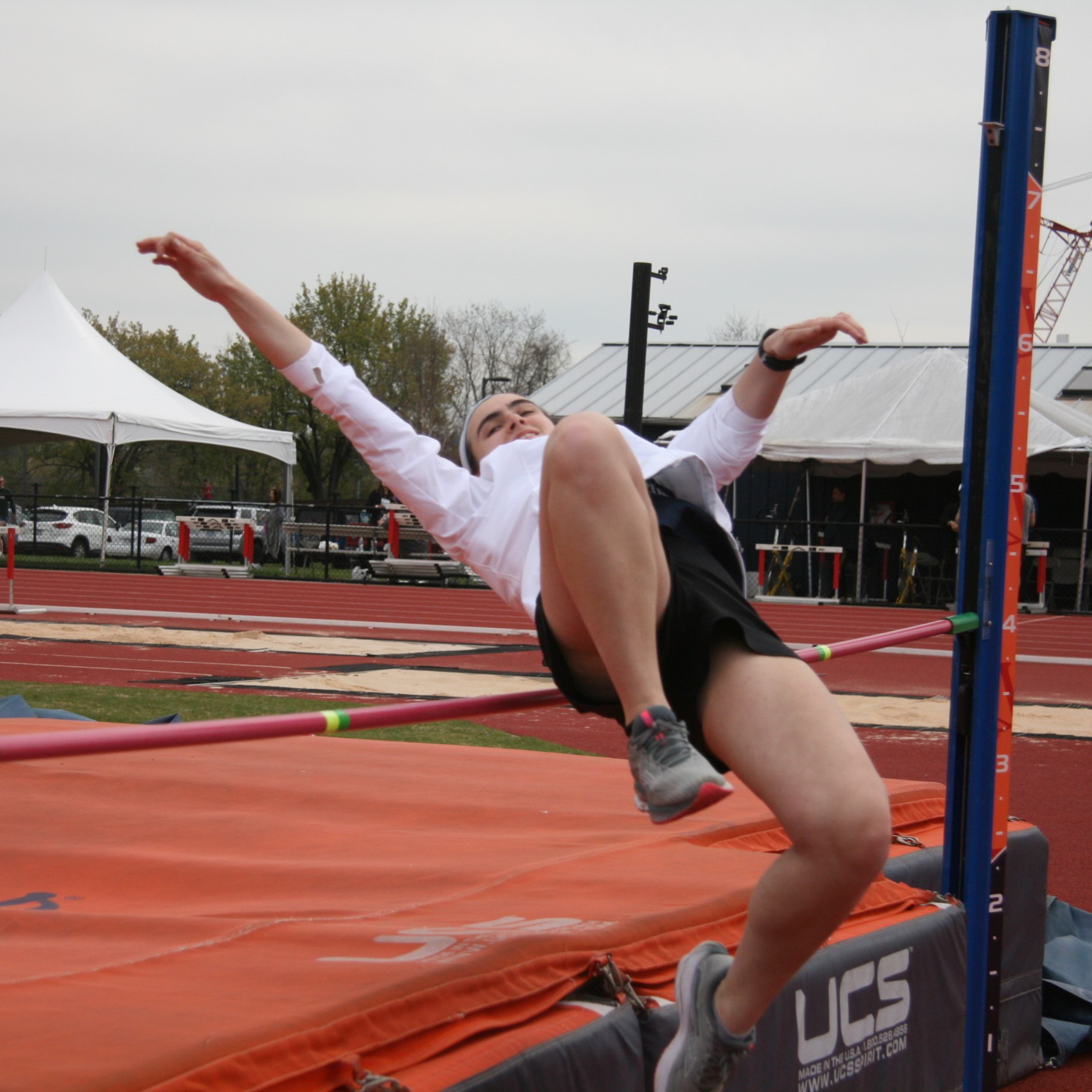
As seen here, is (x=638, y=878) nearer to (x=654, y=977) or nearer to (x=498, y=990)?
(x=654, y=977)

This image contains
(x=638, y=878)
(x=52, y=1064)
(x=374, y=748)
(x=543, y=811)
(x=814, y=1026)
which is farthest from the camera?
(x=374, y=748)

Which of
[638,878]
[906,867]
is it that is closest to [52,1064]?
[638,878]

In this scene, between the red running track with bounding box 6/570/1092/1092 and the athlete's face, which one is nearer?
the athlete's face

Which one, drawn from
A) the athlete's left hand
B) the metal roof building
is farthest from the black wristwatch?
the metal roof building

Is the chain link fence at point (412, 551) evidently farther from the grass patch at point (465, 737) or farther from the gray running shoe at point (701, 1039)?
the gray running shoe at point (701, 1039)

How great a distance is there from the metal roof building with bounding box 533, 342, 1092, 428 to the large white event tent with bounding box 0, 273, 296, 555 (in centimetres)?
550

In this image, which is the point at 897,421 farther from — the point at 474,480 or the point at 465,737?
the point at 474,480

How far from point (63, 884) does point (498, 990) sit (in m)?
1.05

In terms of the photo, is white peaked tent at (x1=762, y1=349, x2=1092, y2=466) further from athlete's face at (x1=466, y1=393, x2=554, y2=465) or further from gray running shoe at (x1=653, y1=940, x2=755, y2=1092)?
gray running shoe at (x1=653, y1=940, x2=755, y2=1092)

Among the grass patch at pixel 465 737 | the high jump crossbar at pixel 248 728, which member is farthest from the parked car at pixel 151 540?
the high jump crossbar at pixel 248 728

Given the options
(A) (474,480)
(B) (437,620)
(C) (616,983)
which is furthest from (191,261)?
(B) (437,620)

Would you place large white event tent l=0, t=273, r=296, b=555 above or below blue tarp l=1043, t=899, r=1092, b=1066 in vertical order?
above

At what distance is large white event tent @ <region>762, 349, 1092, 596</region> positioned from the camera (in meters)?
14.9

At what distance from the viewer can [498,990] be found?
1765 millimetres
